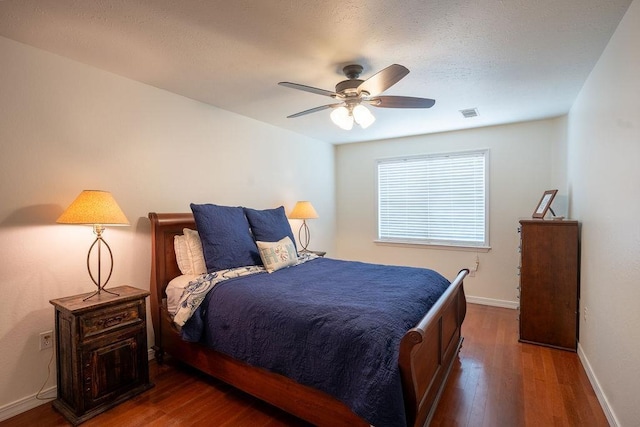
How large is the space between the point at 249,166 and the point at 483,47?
8.69 ft

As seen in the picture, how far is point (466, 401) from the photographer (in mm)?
2217

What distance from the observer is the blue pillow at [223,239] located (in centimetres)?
274

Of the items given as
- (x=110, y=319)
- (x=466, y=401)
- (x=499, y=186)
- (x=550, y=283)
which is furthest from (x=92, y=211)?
(x=499, y=186)

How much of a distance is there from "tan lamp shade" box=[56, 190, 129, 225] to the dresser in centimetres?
354

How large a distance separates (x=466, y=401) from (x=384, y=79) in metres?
2.24

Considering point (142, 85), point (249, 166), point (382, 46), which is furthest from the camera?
point (249, 166)

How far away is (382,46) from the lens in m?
2.16

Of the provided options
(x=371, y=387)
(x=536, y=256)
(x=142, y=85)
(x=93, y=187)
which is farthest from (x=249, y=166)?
(x=536, y=256)

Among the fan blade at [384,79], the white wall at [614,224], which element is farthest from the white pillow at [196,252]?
the white wall at [614,224]

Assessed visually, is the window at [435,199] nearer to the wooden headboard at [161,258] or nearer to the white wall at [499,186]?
the white wall at [499,186]

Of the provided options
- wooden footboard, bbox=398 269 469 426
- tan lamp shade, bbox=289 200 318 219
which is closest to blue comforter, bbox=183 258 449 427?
wooden footboard, bbox=398 269 469 426

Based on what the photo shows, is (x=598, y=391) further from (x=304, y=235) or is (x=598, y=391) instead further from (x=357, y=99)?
(x=304, y=235)

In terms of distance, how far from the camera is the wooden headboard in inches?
107

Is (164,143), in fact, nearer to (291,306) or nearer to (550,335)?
(291,306)
